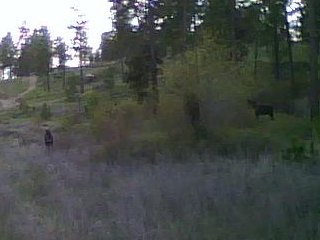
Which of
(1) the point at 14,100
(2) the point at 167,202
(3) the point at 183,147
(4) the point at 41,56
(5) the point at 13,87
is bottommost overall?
(1) the point at 14,100

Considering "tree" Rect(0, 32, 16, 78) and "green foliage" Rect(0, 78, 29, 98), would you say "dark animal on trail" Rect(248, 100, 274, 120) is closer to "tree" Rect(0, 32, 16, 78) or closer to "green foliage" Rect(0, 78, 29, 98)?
"green foliage" Rect(0, 78, 29, 98)

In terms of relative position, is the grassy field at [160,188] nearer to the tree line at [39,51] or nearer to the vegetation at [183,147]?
the vegetation at [183,147]

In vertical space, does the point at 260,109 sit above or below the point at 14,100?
above

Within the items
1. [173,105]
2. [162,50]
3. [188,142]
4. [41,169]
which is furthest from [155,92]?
[162,50]

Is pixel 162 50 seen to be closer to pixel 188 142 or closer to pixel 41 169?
pixel 188 142

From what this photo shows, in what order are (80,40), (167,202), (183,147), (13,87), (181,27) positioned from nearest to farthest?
(167,202) < (183,147) < (181,27) < (80,40) < (13,87)

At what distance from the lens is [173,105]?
26172mm

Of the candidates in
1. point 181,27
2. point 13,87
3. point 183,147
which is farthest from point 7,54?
point 183,147

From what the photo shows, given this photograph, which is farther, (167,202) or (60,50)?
(60,50)

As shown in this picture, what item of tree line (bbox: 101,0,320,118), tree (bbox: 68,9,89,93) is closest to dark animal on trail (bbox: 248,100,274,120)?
tree line (bbox: 101,0,320,118)

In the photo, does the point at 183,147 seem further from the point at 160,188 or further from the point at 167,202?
the point at 167,202

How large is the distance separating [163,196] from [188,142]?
1232 cm

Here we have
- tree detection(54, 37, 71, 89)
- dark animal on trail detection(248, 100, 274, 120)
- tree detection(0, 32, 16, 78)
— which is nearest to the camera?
dark animal on trail detection(248, 100, 274, 120)

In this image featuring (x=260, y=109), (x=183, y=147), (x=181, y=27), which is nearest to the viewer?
(x=183, y=147)
